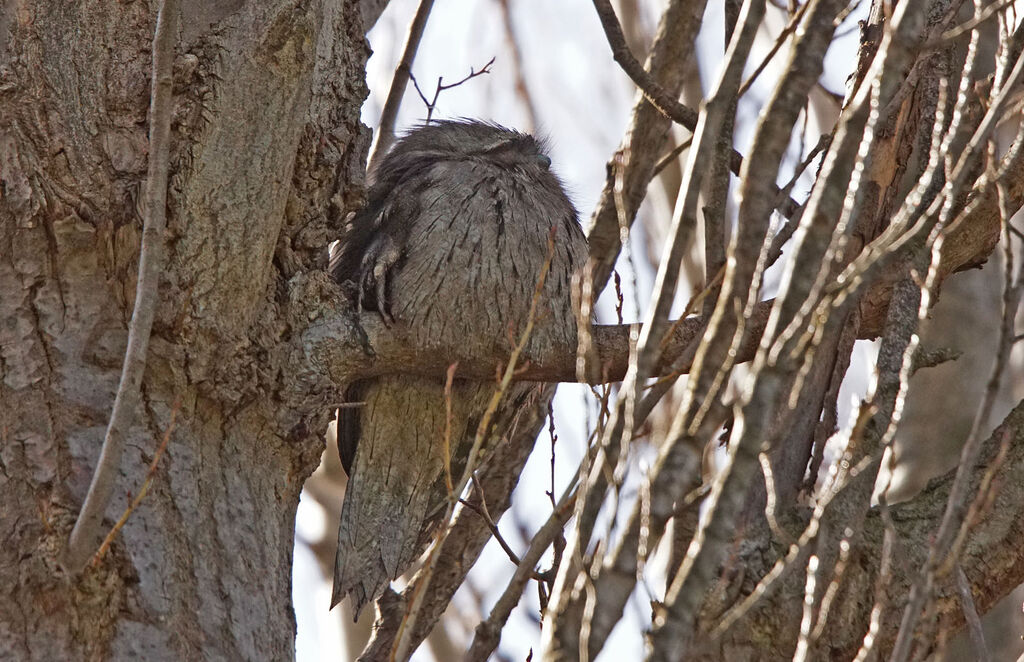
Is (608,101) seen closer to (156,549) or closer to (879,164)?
(879,164)

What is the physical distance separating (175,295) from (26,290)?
0.96 ft

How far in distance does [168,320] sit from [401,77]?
5.51ft

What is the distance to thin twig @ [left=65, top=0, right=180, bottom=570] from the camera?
1906mm

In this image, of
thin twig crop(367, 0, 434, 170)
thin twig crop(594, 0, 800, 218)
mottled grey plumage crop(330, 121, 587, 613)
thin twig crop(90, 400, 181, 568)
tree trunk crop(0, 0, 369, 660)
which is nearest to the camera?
thin twig crop(90, 400, 181, 568)

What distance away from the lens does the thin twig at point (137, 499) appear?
6.62 ft

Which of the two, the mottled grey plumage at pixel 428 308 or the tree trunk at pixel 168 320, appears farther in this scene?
the mottled grey plumage at pixel 428 308

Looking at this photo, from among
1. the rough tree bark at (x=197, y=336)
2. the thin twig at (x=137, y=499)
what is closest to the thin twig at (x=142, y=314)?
the thin twig at (x=137, y=499)

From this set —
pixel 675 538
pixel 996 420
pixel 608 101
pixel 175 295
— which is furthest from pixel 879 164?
pixel 608 101

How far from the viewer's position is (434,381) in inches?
124

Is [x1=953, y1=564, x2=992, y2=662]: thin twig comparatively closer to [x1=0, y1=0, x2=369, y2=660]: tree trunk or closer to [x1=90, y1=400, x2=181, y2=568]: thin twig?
[x1=0, y1=0, x2=369, y2=660]: tree trunk

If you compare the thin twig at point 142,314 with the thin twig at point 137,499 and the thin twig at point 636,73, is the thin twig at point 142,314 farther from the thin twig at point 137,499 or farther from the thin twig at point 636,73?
the thin twig at point 636,73

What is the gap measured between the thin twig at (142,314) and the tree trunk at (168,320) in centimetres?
17

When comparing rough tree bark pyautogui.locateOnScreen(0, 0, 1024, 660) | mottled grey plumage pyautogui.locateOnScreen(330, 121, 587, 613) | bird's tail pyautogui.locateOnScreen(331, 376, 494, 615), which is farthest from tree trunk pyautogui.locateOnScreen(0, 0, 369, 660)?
bird's tail pyautogui.locateOnScreen(331, 376, 494, 615)

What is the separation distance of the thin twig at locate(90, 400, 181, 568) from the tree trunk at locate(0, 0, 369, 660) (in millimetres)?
25
